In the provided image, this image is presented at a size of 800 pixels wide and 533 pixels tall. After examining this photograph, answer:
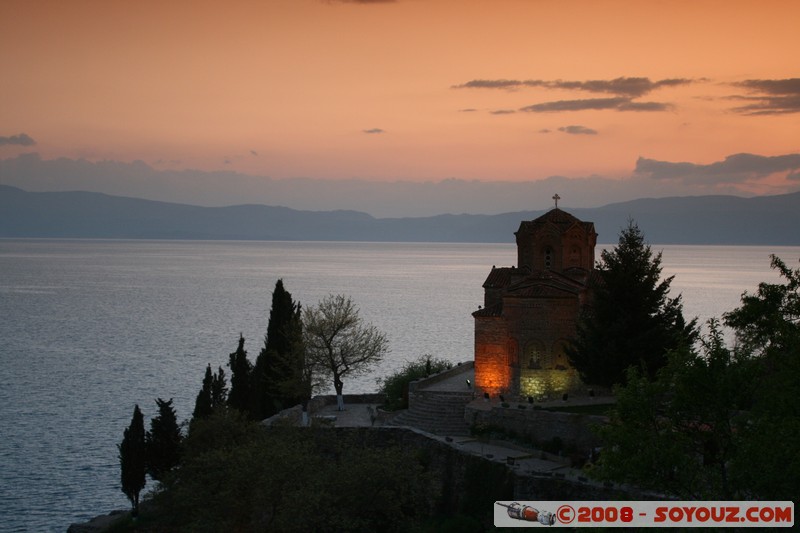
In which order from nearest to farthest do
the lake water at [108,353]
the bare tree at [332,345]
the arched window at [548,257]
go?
the arched window at [548,257] < the lake water at [108,353] < the bare tree at [332,345]

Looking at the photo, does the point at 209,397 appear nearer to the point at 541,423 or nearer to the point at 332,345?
the point at 332,345

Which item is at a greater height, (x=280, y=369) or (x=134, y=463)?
(x=280, y=369)

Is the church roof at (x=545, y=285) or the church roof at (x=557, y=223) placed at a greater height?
the church roof at (x=557, y=223)

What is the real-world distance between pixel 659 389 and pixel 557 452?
14091mm

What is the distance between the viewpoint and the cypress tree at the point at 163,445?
1839 inches

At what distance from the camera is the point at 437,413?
4431cm

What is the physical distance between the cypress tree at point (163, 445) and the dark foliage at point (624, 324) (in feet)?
65.6

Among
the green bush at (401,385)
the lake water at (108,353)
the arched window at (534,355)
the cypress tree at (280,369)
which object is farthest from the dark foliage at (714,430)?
the lake water at (108,353)

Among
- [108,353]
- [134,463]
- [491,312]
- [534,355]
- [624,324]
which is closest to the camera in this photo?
[624,324]

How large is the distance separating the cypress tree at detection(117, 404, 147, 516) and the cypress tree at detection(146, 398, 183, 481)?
2.75ft

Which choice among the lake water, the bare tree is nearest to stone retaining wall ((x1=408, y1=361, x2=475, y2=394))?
the bare tree

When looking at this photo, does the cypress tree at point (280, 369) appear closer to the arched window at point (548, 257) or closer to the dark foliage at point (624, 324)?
the arched window at point (548, 257)

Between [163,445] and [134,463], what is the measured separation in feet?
8.22

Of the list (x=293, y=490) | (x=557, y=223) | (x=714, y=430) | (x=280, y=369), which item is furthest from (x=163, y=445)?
(x=714, y=430)
